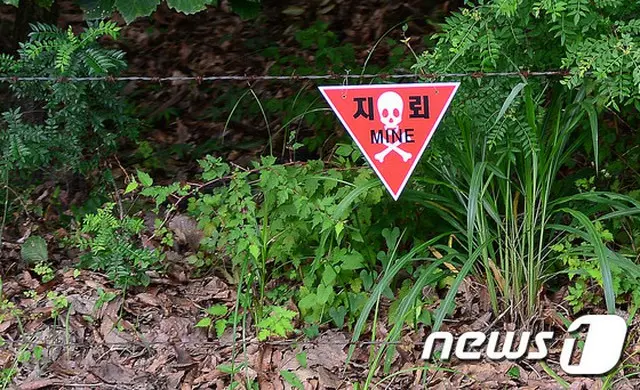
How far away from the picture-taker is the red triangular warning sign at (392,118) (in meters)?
3.21

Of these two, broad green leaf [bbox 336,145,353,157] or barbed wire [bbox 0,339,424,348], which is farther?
broad green leaf [bbox 336,145,353,157]

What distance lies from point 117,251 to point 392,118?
1.44m

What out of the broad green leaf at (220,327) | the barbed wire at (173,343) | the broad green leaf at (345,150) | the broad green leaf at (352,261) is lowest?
the barbed wire at (173,343)

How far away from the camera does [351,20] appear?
240 inches

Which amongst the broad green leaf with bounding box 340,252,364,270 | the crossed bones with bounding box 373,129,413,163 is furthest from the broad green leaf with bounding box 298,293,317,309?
the crossed bones with bounding box 373,129,413,163

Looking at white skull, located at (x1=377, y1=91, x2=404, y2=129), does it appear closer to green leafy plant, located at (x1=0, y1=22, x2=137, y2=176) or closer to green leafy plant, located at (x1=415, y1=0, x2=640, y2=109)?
green leafy plant, located at (x1=415, y1=0, x2=640, y2=109)

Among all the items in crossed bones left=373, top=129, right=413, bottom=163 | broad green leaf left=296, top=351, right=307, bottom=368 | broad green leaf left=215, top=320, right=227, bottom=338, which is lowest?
broad green leaf left=296, top=351, right=307, bottom=368

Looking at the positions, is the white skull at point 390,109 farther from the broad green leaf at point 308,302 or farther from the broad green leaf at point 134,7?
the broad green leaf at point 134,7

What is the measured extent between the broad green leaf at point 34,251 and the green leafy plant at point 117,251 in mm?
270

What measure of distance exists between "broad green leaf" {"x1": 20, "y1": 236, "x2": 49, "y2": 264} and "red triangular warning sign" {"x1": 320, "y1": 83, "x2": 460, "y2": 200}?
1.76 meters

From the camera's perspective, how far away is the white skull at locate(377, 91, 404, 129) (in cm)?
323

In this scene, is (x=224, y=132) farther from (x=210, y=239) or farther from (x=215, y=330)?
(x=215, y=330)

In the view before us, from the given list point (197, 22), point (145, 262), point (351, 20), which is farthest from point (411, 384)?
point (197, 22)

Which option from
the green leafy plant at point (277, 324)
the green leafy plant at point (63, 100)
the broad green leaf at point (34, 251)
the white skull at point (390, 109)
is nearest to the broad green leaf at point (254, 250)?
the green leafy plant at point (277, 324)
